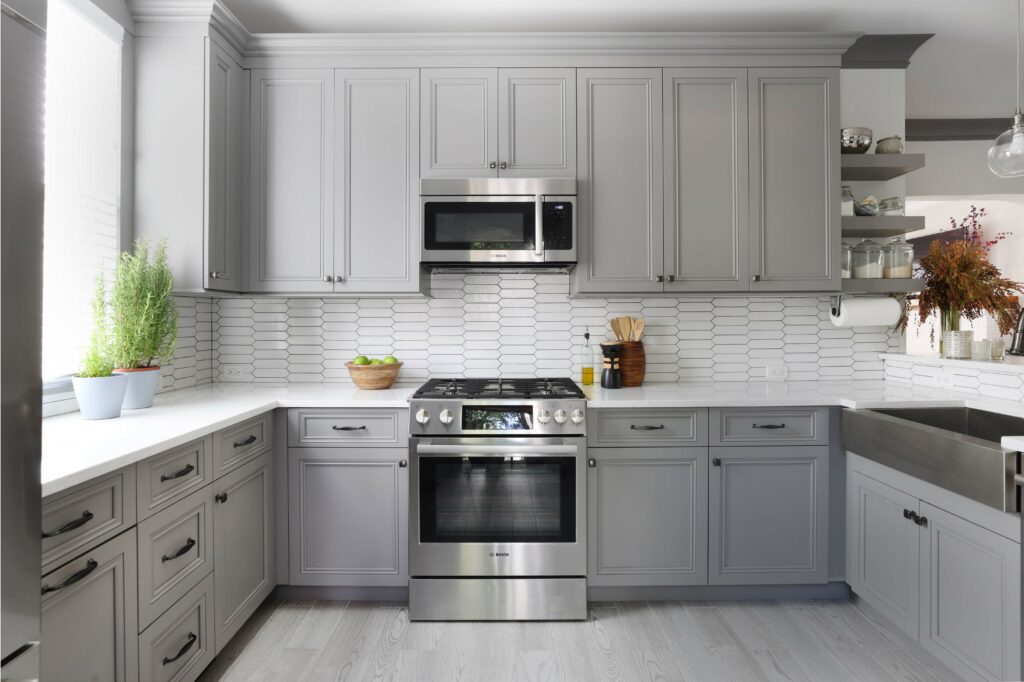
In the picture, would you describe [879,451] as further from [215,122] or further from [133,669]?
[215,122]

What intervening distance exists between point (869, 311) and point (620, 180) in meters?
1.47

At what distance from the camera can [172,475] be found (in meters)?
1.76

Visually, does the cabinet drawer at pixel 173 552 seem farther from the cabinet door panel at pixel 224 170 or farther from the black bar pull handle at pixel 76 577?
the cabinet door panel at pixel 224 170

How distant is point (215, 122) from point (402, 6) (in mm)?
1046

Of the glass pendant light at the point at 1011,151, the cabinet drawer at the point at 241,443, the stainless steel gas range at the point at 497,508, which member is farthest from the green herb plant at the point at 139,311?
the glass pendant light at the point at 1011,151

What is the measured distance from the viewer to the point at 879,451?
227cm

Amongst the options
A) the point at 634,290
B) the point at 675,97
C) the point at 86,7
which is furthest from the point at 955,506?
the point at 86,7

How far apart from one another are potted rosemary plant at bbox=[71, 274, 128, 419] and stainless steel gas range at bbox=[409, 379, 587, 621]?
1.09 m

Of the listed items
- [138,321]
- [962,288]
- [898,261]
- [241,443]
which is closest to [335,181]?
[138,321]

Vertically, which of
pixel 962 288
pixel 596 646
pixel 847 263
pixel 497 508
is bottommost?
pixel 596 646

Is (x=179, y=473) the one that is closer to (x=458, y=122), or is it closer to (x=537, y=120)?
(x=458, y=122)

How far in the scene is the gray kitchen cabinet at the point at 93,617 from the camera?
4.18ft

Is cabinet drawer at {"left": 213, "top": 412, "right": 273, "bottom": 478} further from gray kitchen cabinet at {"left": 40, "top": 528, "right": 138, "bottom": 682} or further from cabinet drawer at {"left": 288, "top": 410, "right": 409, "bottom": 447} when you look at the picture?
gray kitchen cabinet at {"left": 40, "top": 528, "right": 138, "bottom": 682}

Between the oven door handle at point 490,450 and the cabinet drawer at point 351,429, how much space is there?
16 cm
